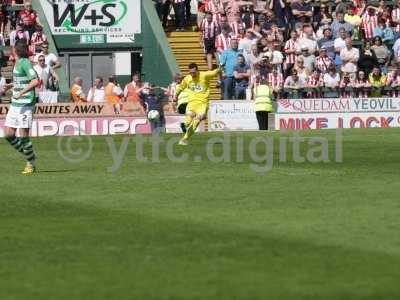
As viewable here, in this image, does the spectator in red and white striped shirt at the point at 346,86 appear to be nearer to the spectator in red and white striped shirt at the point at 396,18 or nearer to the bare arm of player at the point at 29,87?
the spectator in red and white striped shirt at the point at 396,18

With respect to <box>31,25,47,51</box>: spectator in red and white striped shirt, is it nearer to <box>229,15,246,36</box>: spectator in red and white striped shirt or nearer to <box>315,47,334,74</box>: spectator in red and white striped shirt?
<box>229,15,246,36</box>: spectator in red and white striped shirt

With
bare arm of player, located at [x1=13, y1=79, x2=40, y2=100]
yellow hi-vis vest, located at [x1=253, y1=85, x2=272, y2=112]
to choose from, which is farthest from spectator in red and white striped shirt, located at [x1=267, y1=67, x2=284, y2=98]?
bare arm of player, located at [x1=13, y1=79, x2=40, y2=100]

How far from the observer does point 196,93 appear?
101ft

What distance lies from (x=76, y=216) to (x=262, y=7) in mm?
29519

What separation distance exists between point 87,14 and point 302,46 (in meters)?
6.89

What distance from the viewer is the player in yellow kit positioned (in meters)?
30.4

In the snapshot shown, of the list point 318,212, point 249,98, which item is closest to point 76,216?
point 318,212

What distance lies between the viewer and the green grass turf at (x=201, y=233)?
10.5 meters

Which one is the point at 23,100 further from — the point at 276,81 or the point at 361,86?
the point at 361,86

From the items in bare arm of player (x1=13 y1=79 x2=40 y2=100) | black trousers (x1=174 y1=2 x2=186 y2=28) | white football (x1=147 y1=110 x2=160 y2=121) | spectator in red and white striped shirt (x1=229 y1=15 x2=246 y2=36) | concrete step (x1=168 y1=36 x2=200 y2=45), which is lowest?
white football (x1=147 y1=110 x2=160 y2=121)

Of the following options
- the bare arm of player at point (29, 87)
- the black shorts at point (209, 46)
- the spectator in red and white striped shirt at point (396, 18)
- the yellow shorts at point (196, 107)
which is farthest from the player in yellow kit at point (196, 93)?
the spectator in red and white striped shirt at point (396, 18)

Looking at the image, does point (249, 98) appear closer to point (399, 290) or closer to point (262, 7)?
point (262, 7)

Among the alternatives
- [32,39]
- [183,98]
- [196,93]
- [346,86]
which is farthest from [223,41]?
[196,93]

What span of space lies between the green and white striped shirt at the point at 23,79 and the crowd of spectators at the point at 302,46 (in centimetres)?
1866
